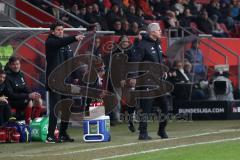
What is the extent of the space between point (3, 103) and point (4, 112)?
0.25 metres

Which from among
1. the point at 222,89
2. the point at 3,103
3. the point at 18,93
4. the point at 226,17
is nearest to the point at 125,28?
the point at 222,89

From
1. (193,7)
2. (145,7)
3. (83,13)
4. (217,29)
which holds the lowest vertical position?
(83,13)

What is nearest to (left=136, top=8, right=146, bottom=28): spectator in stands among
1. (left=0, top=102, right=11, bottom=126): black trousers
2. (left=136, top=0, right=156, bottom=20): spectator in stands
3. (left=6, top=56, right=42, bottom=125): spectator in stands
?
(left=136, top=0, right=156, bottom=20): spectator in stands

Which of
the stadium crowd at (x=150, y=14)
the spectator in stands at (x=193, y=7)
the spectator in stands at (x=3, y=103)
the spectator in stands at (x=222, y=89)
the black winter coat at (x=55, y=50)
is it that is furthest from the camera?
the spectator in stands at (x=193, y=7)

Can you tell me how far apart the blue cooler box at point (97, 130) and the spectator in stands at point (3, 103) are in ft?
5.86

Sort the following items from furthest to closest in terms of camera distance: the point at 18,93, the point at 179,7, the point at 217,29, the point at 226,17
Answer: the point at 226,17 → the point at 179,7 → the point at 217,29 → the point at 18,93

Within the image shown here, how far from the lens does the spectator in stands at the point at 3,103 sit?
15.9 metres

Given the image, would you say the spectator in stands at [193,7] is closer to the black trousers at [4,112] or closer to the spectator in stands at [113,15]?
the spectator in stands at [113,15]

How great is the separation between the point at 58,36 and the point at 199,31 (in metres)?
13.5

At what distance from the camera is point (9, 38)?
18.2m

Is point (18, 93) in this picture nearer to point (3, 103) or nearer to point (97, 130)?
point (3, 103)

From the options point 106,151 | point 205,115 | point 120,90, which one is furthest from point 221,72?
point 106,151

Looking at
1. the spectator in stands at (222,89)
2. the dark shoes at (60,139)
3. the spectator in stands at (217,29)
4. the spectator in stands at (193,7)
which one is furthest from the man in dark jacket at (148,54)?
the spectator in stands at (193,7)

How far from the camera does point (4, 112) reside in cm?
1605
